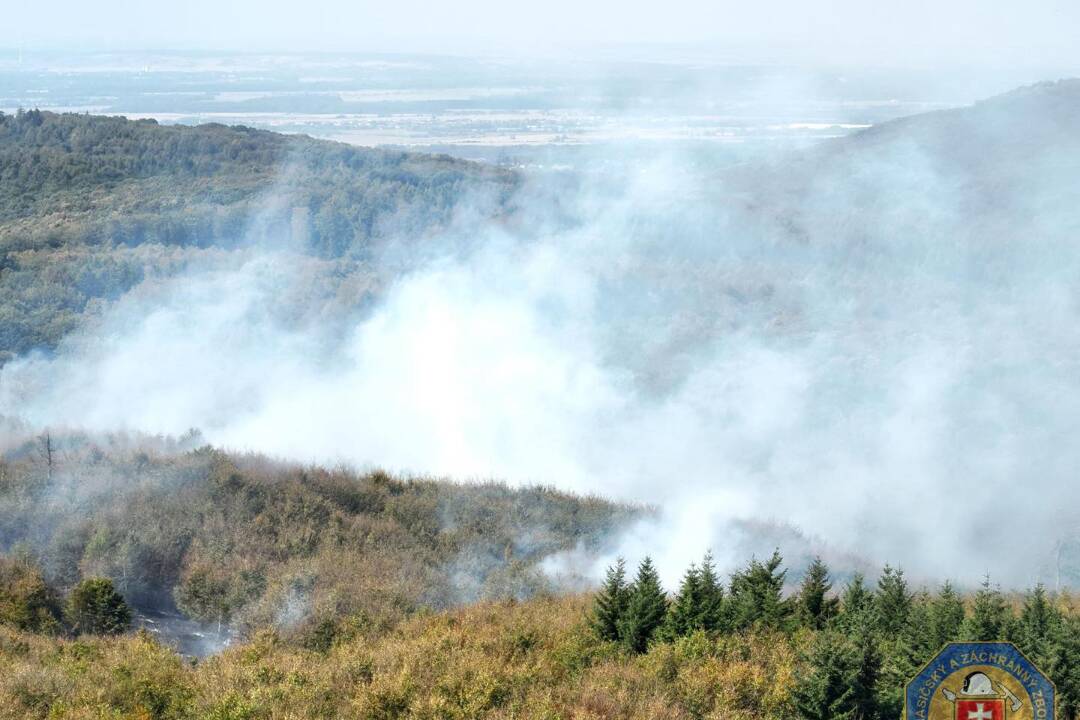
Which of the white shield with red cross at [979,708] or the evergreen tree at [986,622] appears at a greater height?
the evergreen tree at [986,622]

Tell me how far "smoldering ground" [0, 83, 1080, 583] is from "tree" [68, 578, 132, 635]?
939 centimetres

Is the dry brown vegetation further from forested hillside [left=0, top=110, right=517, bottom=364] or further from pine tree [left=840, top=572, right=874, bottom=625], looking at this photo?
forested hillside [left=0, top=110, right=517, bottom=364]

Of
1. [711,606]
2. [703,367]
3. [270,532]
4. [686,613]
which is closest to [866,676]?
[686,613]

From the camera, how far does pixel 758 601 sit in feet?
47.8

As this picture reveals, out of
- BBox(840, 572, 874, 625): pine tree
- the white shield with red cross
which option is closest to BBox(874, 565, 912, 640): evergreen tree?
BBox(840, 572, 874, 625): pine tree

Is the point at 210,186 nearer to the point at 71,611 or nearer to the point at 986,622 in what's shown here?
the point at 71,611

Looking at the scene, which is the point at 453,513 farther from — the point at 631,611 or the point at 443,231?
the point at 443,231

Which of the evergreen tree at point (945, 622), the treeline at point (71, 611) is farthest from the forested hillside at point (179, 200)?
the evergreen tree at point (945, 622)

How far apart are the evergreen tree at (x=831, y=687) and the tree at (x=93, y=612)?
35.4 feet

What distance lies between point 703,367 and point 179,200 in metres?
32.3

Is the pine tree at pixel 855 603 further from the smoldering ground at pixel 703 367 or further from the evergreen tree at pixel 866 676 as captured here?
the smoldering ground at pixel 703 367

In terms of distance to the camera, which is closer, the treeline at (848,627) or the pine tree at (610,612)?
the treeline at (848,627)

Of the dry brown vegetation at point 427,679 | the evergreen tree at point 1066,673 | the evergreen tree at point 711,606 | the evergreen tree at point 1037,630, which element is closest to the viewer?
the dry brown vegetation at point 427,679

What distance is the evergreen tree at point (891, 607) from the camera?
1396cm
